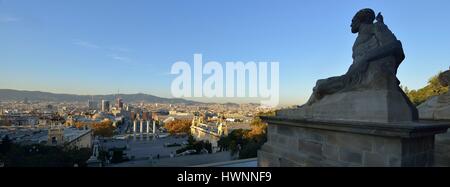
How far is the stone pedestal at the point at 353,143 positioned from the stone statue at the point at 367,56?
55cm

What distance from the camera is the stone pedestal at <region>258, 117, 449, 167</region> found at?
3.12 m

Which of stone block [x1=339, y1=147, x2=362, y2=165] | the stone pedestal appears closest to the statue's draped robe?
the stone pedestal

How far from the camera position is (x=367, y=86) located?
3682mm

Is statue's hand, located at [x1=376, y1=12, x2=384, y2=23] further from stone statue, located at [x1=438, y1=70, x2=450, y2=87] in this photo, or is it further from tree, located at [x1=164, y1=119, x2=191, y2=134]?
tree, located at [x1=164, y1=119, x2=191, y2=134]

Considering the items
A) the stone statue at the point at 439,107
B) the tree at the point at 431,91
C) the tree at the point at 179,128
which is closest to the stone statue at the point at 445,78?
the stone statue at the point at 439,107

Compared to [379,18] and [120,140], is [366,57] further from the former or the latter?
[120,140]

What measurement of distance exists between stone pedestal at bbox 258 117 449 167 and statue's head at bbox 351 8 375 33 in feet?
5.16

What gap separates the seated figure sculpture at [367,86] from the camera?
343 centimetres

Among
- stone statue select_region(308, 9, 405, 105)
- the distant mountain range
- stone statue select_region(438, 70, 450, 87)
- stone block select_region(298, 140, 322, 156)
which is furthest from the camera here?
the distant mountain range

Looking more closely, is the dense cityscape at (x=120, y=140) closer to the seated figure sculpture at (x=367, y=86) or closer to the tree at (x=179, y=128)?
the tree at (x=179, y=128)

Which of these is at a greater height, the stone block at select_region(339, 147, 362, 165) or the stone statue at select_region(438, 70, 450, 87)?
the stone statue at select_region(438, 70, 450, 87)
